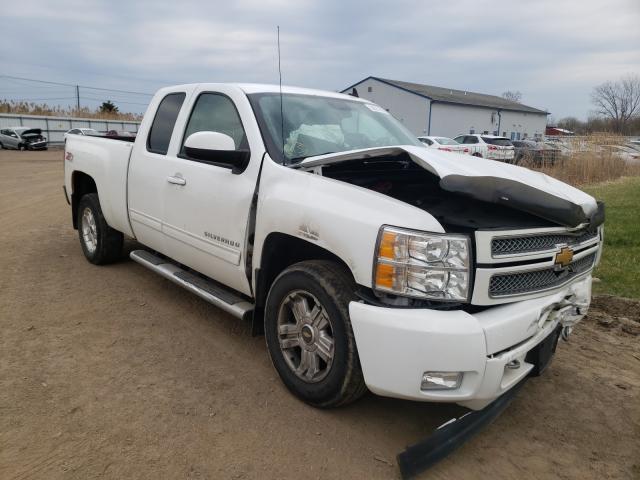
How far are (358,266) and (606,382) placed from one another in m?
2.19

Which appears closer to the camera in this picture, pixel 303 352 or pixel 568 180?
pixel 303 352

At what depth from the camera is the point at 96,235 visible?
5.75 meters

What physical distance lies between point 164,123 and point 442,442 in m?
3.50

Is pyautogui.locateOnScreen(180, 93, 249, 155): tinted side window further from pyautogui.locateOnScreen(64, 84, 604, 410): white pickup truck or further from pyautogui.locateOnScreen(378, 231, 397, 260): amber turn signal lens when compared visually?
pyautogui.locateOnScreen(378, 231, 397, 260): amber turn signal lens

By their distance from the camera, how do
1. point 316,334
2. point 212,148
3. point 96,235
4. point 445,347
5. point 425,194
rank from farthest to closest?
point 96,235 < point 212,148 < point 425,194 < point 316,334 < point 445,347

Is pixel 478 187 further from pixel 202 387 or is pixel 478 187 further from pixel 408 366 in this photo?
pixel 202 387

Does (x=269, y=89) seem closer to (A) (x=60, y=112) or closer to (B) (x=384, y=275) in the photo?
(B) (x=384, y=275)

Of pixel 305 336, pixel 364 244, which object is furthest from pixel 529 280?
pixel 305 336

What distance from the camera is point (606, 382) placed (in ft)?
11.6

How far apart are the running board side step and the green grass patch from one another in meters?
3.78

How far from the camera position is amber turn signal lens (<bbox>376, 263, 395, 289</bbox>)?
2477 millimetres

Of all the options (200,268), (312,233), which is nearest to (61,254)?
(200,268)

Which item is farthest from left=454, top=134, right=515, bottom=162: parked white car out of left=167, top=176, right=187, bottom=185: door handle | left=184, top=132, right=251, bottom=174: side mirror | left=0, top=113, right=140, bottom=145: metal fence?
left=0, top=113, right=140, bottom=145: metal fence

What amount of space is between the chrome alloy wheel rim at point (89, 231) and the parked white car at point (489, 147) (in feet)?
42.5
